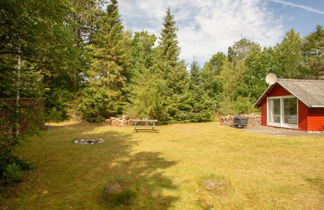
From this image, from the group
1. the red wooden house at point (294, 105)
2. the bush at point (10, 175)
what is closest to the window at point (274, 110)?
the red wooden house at point (294, 105)

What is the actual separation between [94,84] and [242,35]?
40.8 metres

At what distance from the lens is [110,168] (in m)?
5.49

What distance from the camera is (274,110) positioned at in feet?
53.4

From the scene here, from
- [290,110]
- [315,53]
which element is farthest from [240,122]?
[315,53]

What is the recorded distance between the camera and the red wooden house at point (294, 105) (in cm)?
1269

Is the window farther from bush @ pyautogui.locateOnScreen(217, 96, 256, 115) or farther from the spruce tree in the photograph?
the spruce tree

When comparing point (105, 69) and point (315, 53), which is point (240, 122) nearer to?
point (105, 69)

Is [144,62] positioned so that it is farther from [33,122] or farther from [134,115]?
[33,122]

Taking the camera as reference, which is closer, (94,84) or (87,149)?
(87,149)

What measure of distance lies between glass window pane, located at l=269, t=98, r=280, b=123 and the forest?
5825 mm

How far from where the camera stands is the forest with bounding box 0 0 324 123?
444 centimetres

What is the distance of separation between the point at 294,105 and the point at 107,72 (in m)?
16.7

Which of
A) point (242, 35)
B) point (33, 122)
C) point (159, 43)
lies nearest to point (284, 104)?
point (159, 43)

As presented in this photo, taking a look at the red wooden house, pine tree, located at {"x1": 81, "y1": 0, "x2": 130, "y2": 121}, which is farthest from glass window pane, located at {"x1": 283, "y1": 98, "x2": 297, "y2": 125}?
pine tree, located at {"x1": 81, "y1": 0, "x2": 130, "y2": 121}
